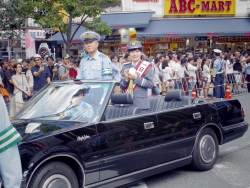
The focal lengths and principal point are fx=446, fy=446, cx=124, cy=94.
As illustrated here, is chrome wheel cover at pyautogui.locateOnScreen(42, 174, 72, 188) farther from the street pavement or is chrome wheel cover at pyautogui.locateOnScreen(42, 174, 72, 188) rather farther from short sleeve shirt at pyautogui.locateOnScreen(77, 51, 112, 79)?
short sleeve shirt at pyautogui.locateOnScreen(77, 51, 112, 79)

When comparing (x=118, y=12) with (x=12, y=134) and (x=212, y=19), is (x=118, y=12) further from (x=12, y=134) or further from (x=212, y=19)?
(x=12, y=134)

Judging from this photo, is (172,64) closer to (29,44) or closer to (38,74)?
(38,74)

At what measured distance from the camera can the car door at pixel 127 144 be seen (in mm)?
5180

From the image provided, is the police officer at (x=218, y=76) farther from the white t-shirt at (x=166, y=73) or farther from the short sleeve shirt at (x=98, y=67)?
the short sleeve shirt at (x=98, y=67)

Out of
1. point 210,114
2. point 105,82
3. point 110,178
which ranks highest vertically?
point 105,82

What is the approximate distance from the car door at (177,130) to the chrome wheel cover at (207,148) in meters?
0.26

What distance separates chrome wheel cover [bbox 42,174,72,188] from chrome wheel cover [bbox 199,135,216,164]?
255 centimetres

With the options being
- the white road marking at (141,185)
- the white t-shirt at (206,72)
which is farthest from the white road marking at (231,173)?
the white t-shirt at (206,72)

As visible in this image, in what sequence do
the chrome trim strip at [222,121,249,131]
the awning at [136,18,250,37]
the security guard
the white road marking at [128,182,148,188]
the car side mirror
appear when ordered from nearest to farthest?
the car side mirror → the white road marking at [128,182,148,188] → the security guard → the chrome trim strip at [222,121,249,131] → the awning at [136,18,250,37]

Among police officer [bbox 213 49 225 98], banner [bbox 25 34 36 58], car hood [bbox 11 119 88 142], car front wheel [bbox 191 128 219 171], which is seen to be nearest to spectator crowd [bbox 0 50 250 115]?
police officer [bbox 213 49 225 98]

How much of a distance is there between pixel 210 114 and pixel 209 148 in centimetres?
52

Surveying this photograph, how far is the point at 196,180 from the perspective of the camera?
6406 millimetres

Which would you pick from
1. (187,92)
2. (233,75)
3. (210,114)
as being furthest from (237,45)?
(210,114)

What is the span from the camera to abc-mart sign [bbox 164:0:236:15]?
29.8m
